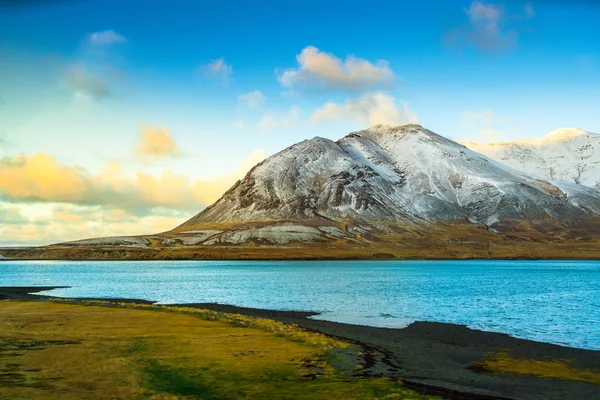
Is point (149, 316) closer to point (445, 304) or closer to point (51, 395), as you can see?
point (51, 395)

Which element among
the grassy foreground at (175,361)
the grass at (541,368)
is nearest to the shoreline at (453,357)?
the grass at (541,368)

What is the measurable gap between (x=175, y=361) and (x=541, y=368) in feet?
76.5

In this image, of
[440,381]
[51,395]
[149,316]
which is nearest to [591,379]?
[440,381]

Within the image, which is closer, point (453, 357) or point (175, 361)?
point (175, 361)

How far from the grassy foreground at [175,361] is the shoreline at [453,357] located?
2.27 metres

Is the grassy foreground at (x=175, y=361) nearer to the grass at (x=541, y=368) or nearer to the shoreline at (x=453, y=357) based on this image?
the shoreline at (x=453, y=357)

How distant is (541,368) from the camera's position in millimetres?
32844

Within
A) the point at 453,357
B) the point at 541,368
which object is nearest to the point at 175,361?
the point at 453,357

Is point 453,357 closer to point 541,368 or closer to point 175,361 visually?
point 541,368

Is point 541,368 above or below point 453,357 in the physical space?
above

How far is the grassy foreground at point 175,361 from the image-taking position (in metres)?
25.8

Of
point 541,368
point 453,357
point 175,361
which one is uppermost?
point 175,361

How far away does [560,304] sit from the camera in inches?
2862

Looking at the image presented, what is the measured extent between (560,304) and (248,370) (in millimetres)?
58018
